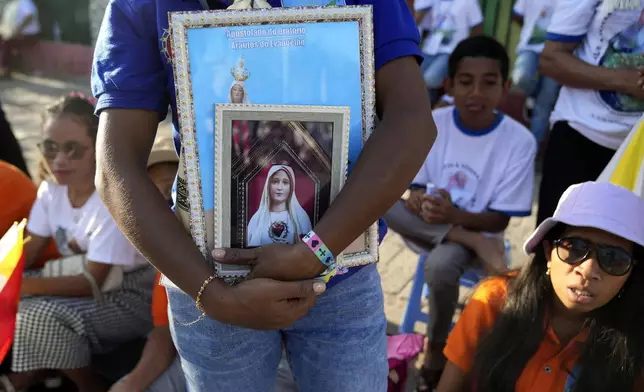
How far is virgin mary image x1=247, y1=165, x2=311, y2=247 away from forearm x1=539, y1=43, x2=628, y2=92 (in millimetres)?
1724

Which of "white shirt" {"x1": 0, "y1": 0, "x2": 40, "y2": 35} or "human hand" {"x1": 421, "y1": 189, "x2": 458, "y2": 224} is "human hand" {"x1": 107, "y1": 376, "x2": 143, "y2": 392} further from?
"white shirt" {"x1": 0, "y1": 0, "x2": 40, "y2": 35}

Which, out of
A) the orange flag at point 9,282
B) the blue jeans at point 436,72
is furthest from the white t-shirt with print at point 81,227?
the blue jeans at point 436,72

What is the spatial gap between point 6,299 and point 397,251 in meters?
2.50

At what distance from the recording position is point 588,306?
1851 millimetres

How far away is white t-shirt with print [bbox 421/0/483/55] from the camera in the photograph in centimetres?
462

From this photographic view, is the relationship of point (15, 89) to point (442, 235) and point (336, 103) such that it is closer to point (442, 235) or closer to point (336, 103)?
point (442, 235)

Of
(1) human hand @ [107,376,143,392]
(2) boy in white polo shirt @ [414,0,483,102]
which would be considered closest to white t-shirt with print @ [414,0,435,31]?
(2) boy in white polo shirt @ [414,0,483,102]

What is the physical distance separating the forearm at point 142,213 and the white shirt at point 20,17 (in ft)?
31.9

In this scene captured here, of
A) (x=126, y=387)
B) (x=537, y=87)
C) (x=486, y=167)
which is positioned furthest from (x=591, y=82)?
(x=537, y=87)

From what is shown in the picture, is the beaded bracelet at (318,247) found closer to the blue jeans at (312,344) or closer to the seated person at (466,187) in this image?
the blue jeans at (312,344)

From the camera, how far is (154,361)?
2.22 metres

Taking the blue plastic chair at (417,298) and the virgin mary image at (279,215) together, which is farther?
the blue plastic chair at (417,298)

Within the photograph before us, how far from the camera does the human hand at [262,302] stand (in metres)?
1.08

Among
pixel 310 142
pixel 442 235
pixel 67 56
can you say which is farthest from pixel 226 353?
pixel 67 56
